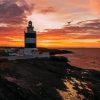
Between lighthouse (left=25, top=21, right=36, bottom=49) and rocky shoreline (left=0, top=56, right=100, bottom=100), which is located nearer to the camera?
rocky shoreline (left=0, top=56, right=100, bottom=100)

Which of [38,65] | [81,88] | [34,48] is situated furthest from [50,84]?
[34,48]

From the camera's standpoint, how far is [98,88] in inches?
1085

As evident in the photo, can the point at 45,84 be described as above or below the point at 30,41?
below

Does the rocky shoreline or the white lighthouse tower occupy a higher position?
the white lighthouse tower

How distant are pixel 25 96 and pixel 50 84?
5.54 m

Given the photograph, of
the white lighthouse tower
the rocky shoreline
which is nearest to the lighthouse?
the white lighthouse tower

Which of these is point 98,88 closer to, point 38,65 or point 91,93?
point 91,93

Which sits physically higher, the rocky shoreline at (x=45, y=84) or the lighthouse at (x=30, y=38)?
the lighthouse at (x=30, y=38)

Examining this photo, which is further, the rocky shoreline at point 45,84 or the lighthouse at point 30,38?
the lighthouse at point 30,38

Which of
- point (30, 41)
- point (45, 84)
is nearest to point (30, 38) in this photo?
point (30, 41)

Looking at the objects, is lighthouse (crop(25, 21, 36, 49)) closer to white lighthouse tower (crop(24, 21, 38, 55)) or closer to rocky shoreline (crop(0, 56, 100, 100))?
white lighthouse tower (crop(24, 21, 38, 55))

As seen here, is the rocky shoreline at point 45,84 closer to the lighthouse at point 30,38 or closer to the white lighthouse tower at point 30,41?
the white lighthouse tower at point 30,41

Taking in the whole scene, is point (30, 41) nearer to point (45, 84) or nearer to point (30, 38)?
point (30, 38)

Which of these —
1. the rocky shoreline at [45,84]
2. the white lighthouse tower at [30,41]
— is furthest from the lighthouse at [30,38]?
the rocky shoreline at [45,84]
